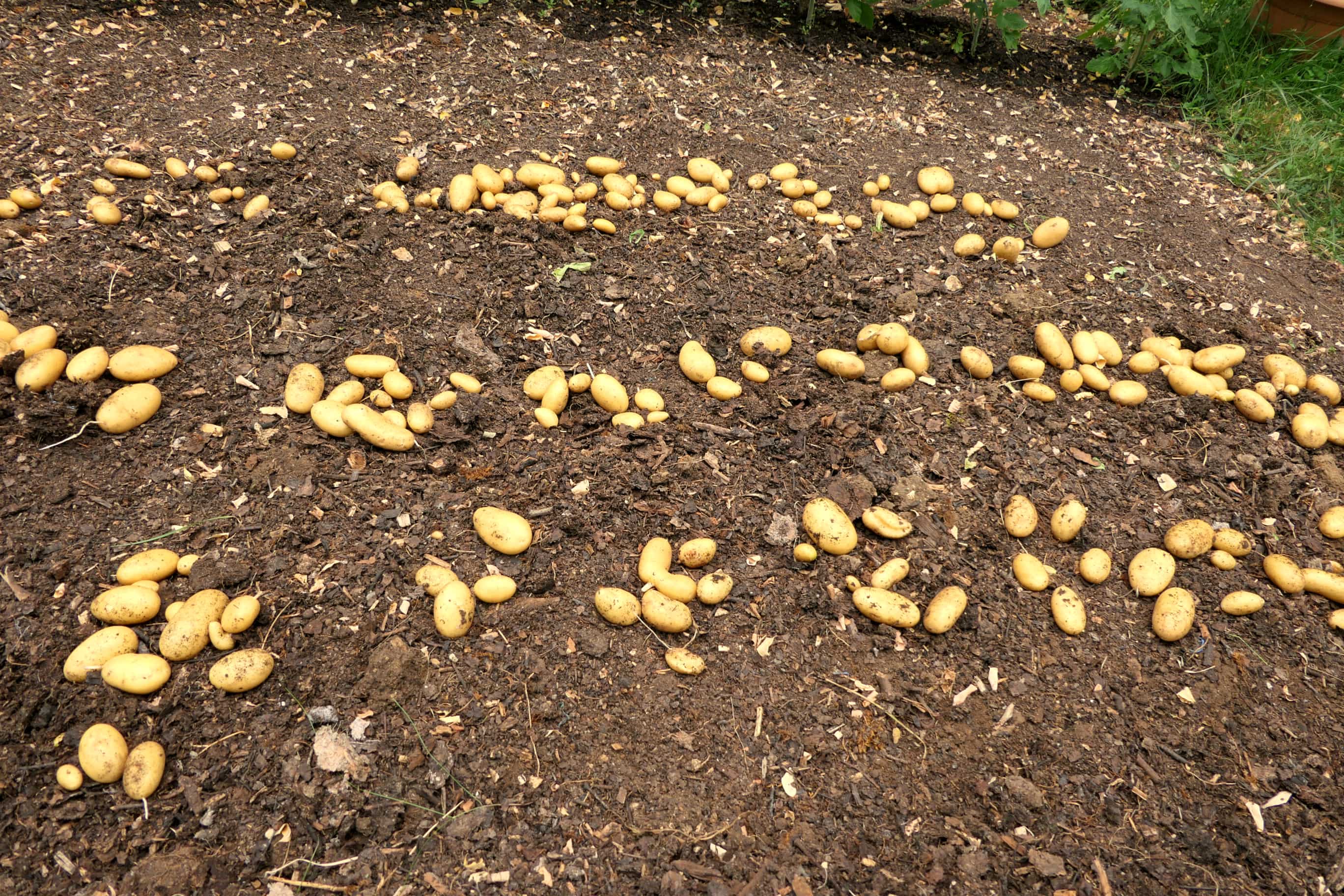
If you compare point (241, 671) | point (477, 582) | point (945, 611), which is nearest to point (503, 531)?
point (477, 582)

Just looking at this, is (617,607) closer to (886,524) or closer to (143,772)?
(886,524)

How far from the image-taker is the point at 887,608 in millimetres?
2234

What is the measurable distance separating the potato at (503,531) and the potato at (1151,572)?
1806 millimetres

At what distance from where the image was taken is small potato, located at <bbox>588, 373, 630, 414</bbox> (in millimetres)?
2688

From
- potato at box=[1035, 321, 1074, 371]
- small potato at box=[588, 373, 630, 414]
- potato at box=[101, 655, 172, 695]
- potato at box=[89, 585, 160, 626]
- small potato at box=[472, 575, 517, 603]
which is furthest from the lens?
potato at box=[1035, 321, 1074, 371]

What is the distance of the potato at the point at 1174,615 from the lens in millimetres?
2275

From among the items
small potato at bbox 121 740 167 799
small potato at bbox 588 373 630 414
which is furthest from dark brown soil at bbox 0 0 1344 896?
small potato at bbox 588 373 630 414

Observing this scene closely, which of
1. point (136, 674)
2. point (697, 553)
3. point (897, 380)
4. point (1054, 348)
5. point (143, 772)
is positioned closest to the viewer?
point (143, 772)

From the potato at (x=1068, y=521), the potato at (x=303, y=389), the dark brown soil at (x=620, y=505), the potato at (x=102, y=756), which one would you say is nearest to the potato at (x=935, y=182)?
the dark brown soil at (x=620, y=505)

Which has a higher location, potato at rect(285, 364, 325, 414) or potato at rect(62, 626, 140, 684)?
potato at rect(285, 364, 325, 414)

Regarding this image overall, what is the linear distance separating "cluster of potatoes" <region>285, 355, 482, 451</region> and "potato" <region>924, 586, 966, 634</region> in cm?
161

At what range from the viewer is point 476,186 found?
339 centimetres

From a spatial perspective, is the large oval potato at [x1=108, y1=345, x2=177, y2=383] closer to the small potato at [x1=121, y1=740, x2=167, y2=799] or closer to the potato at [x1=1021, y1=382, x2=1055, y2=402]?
the small potato at [x1=121, y1=740, x2=167, y2=799]

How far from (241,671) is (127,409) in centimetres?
106
